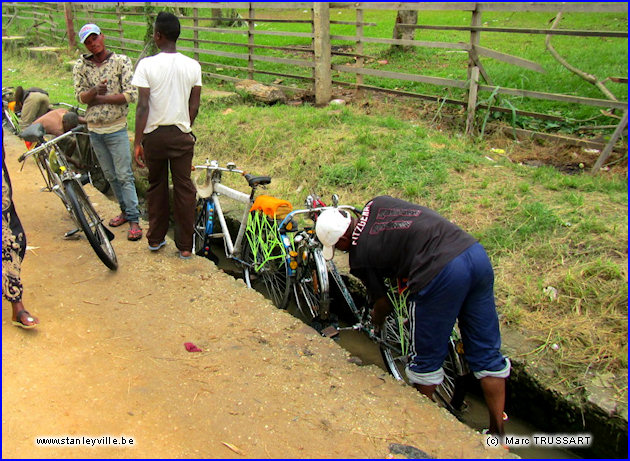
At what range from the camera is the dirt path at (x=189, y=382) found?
2.66m

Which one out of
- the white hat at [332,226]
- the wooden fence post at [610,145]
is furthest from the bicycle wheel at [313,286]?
the wooden fence post at [610,145]

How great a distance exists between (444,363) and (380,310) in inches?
22.2

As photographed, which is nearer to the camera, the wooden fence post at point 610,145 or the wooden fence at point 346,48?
the wooden fence post at point 610,145

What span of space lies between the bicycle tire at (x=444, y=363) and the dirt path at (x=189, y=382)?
0.35 metres

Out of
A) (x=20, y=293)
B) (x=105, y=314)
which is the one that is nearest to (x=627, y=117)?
(x=105, y=314)

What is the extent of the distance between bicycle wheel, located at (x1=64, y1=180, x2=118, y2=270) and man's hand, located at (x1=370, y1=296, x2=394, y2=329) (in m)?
2.21

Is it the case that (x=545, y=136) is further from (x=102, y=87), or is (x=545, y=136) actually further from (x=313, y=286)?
(x=102, y=87)

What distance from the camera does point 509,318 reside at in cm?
364

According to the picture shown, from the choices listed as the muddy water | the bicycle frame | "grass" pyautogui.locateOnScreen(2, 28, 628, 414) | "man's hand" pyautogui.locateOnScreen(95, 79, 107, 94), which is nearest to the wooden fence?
"grass" pyautogui.locateOnScreen(2, 28, 628, 414)

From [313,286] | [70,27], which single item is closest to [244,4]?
[313,286]

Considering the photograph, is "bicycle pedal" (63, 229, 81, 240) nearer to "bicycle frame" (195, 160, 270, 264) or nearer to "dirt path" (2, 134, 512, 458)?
"dirt path" (2, 134, 512, 458)

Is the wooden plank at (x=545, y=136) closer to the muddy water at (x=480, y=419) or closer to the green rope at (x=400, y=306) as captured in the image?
the muddy water at (x=480, y=419)

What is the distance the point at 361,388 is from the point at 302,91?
6.17 metres

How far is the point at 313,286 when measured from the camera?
13.1 ft
